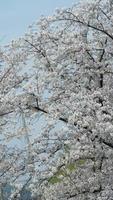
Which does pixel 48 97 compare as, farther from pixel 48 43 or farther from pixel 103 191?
pixel 103 191

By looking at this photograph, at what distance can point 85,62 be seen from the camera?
412 inches

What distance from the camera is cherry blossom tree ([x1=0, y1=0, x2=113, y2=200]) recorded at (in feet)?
33.0

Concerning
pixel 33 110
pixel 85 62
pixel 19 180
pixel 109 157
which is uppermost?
pixel 85 62

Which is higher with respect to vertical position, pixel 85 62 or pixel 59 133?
pixel 85 62

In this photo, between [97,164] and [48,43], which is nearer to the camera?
[97,164]

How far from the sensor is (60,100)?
10.1m

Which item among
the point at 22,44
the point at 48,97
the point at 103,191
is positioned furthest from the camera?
the point at 22,44

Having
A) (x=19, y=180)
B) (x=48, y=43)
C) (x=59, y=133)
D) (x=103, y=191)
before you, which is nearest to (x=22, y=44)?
(x=48, y=43)

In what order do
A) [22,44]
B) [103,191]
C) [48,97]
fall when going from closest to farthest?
[103,191]
[48,97]
[22,44]

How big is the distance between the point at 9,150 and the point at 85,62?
2.78 m

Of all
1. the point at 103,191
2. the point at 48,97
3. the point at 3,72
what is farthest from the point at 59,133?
the point at 3,72

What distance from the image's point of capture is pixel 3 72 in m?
11.7

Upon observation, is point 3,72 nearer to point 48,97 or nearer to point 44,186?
point 48,97

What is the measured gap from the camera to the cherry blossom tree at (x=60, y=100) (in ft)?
33.0
